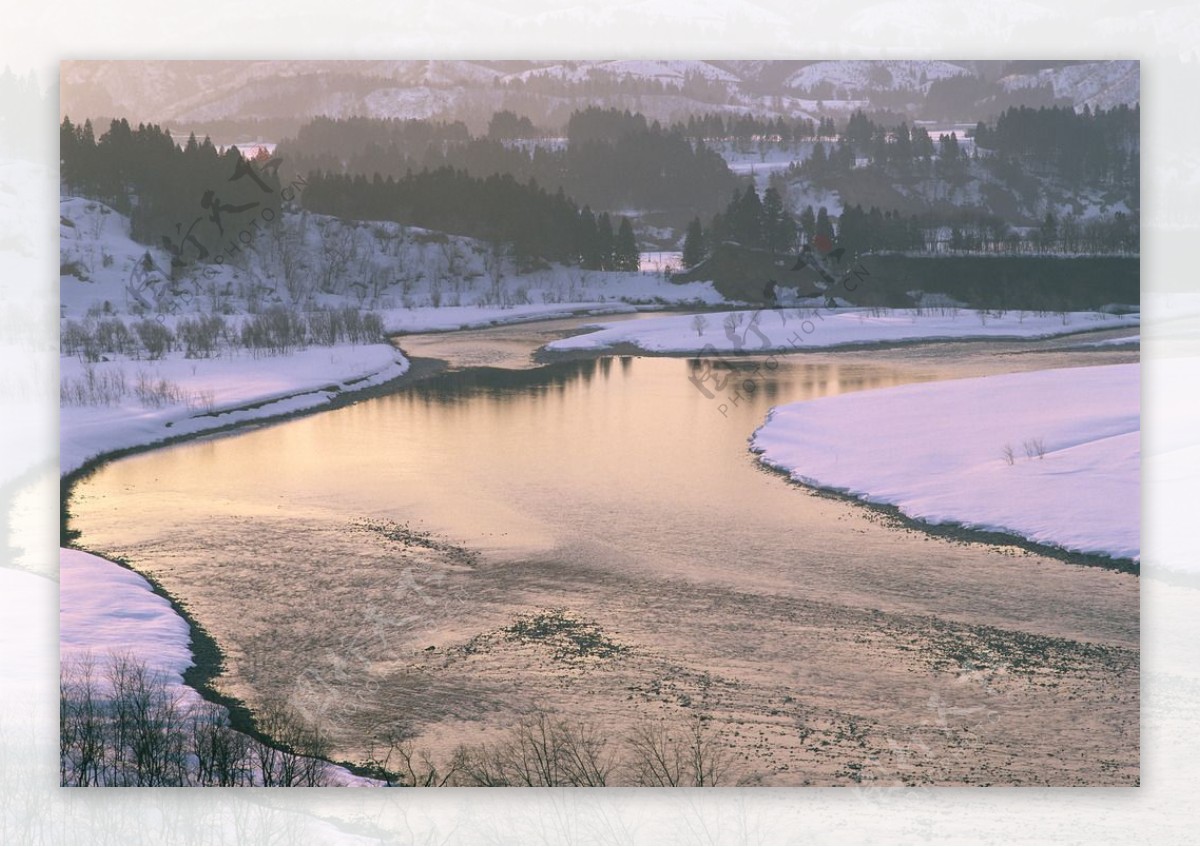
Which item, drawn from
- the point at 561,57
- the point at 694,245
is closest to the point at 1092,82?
the point at 694,245

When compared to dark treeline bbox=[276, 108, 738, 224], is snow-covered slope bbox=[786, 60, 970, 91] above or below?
above

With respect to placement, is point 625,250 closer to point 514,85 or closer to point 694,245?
point 694,245

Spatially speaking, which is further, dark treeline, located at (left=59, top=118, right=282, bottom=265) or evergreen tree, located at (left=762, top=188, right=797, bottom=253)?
evergreen tree, located at (left=762, top=188, right=797, bottom=253)

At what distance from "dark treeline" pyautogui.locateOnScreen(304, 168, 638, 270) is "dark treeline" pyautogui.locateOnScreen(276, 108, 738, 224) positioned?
0.18ft

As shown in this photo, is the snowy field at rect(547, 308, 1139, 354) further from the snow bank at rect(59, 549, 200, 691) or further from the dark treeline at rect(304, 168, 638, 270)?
the snow bank at rect(59, 549, 200, 691)

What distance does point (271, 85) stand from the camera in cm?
593

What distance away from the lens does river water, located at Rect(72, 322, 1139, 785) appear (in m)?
5.34

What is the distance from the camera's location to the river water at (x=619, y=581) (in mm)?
5336

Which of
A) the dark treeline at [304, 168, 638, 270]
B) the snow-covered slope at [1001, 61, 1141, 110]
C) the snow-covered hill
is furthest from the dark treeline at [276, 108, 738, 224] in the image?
the snow-covered slope at [1001, 61, 1141, 110]

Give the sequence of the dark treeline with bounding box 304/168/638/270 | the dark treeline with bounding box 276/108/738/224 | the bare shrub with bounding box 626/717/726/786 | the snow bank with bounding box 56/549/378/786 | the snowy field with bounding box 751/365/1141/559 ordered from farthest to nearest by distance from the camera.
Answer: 1. the dark treeline with bounding box 304/168/638/270
2. the dark treeline with bounding box 276/108/738/224
3. the snowy field with bounding box 751/365/1141/559
4. the snow bank with bounding box 56/549/378/786
5. the bare shrub with bounding box 626/717/726/786

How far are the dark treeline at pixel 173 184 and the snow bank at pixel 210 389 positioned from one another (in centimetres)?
60

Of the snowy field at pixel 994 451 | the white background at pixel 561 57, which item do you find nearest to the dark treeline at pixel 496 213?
the white background at pixel 561 57

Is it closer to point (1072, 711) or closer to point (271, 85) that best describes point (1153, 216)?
point (1072, 711)

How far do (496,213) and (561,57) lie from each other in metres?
0.82
